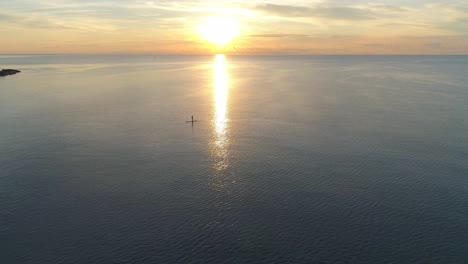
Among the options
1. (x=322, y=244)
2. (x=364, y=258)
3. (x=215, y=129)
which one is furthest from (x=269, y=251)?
(x=215, y=129)

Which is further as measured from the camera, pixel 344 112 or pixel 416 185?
pixel 344 112

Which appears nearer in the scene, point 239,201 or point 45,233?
point 45,233

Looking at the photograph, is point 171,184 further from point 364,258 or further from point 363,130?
point 363,130

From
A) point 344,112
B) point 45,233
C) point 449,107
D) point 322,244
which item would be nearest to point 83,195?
point 45,233

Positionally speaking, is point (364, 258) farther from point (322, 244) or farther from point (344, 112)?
point (344, 112)

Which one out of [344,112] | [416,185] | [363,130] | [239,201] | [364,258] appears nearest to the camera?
[364,258]

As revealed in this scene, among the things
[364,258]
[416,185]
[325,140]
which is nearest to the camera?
[364,258]

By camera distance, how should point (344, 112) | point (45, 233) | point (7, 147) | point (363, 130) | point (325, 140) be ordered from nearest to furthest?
1. point (45, 233)
2. point (7, 147)
3. point (325, 140)
4. point (363, 130)
5. point (344, 112)

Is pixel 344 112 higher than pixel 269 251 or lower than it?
higher

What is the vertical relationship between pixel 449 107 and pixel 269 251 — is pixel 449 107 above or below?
above
